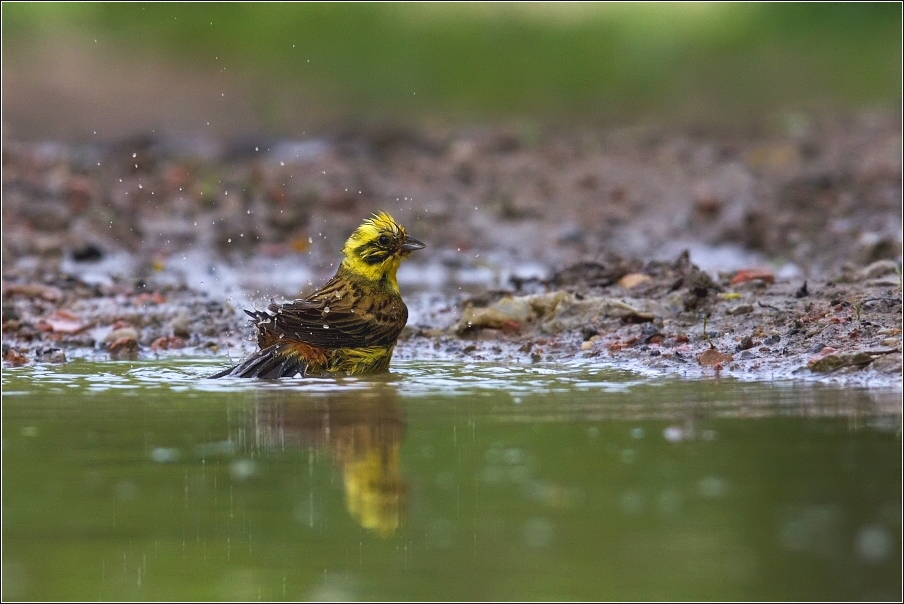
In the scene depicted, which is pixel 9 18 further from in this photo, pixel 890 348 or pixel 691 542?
pixel 691 542

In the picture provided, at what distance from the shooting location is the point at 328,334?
7.29 meters

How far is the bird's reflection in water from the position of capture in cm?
442

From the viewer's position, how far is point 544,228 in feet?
46.3

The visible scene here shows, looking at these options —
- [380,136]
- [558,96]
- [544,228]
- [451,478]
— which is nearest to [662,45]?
[558,96]

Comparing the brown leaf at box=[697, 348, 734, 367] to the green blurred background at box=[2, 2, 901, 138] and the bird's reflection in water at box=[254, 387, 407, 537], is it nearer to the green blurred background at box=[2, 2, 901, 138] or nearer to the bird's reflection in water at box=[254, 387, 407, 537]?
the bird's reflection in water at box=[254, 387, 407, 537]

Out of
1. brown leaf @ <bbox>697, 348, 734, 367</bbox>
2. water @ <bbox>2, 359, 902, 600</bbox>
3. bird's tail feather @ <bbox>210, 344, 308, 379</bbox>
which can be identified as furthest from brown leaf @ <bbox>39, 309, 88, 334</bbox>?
brown leaf @ <bbox>697, 348, 734, 367</bbox>

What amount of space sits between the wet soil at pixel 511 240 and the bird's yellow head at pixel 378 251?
633 mm

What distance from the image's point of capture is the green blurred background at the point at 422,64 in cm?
1855

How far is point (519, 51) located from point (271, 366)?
579 inches

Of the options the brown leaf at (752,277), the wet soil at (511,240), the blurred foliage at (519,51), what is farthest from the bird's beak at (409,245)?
the blurred foliage at (519,51)

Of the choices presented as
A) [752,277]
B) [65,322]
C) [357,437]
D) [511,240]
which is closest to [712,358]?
[752,277]

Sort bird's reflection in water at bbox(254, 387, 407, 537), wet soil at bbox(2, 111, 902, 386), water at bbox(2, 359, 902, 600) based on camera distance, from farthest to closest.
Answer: wet soil at bbox(2, 111, 902, 386) < bird's reflection in water at bbox(254, 387, 407, 537) < water at bbox(2, 359, 902, 600)

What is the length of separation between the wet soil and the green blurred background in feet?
3.68

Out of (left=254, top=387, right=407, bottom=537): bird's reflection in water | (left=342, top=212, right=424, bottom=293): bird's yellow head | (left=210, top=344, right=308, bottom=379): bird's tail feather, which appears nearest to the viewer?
(left=254, top=387, right=407, bottom=537): bird's reflection in water
